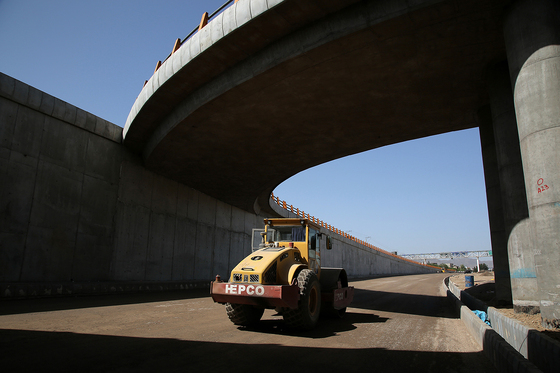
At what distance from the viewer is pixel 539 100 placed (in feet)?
26.4

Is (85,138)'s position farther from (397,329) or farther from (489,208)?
(489,208)

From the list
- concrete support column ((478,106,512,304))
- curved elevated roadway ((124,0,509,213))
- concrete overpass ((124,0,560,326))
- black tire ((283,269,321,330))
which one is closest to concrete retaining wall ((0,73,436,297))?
curved elevated roadway ((124,0,509,213))

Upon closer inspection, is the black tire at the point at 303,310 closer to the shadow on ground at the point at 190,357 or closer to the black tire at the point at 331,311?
the shadow on ground at the point at 190,357

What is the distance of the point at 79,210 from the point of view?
Answer: 15.5 metres

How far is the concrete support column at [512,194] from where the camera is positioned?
9586 millimetres

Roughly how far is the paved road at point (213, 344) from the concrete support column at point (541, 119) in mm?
2390

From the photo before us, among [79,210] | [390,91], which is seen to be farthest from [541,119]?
[79,210]

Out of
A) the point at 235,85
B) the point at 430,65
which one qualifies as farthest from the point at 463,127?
the point at 235,85

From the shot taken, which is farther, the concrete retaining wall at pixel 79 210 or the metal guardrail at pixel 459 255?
the metal guardrail at pixel 459 255

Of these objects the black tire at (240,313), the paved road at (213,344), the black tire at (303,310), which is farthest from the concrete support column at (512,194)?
the black tire at (240,313)

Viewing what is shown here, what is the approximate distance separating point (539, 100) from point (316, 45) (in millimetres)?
6046

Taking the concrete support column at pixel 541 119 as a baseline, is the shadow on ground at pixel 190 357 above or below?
below

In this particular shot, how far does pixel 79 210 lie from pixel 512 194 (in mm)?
16834

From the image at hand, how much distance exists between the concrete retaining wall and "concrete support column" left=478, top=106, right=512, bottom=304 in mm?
15693
